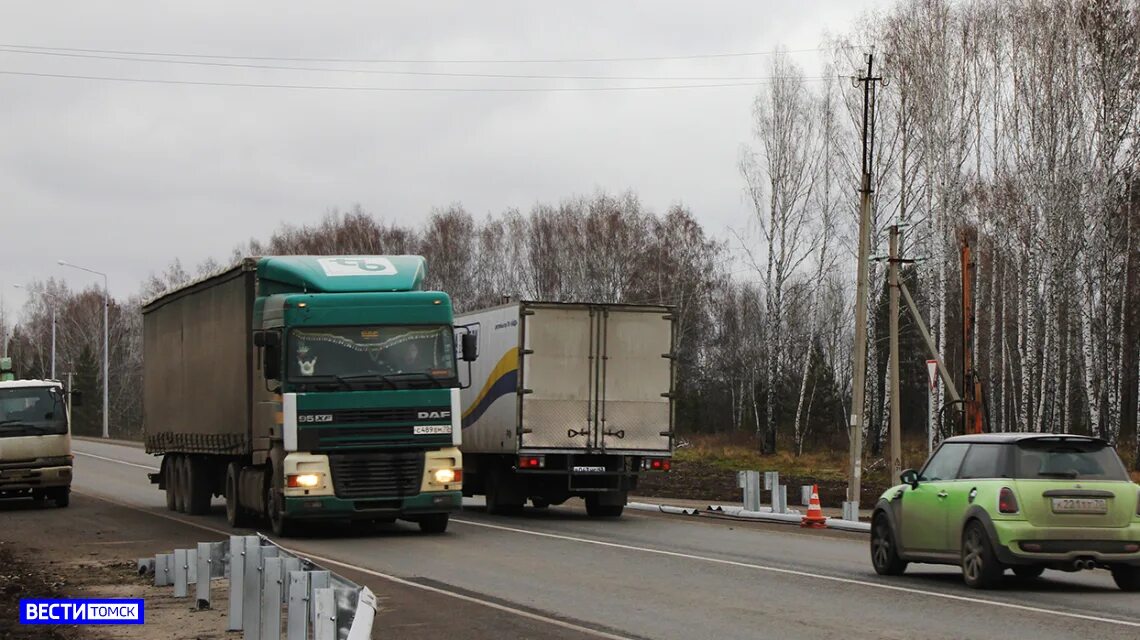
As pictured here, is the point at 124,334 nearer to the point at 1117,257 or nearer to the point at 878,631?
the point at 1117,257

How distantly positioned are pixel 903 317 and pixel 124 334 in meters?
83.8

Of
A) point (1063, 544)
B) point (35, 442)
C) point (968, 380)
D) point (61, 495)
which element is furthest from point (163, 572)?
point (968, 380)

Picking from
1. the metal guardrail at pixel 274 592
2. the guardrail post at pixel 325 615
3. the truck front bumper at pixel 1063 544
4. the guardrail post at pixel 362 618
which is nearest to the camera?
the guardrail post at pixel 325 615

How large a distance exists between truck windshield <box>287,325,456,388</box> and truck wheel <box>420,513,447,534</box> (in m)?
1.98

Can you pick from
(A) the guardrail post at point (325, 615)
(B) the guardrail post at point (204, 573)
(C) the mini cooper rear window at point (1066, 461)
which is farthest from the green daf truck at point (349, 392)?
(A) the guardrail post at point (325, 615)

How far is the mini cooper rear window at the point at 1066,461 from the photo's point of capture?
48.3ft

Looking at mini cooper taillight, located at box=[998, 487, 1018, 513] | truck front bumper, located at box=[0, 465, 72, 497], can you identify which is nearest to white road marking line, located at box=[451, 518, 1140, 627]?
mini cooper taillight, located at box=[998, 487, 1018, 513]

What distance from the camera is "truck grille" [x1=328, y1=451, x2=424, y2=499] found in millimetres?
20781

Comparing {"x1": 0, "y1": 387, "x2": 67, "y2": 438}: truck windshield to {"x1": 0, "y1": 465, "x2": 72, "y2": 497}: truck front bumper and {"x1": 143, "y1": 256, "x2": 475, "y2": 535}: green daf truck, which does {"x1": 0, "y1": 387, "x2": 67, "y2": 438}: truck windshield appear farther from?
{"x1": 143, "y1": 256, "x2": 475, "y2": 535}: green daf truck

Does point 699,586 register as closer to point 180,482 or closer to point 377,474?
point 377,474

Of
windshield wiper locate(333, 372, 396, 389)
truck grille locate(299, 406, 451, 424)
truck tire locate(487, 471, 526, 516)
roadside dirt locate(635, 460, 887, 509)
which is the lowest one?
roadside dirt locate(635, 460, 887, 509)

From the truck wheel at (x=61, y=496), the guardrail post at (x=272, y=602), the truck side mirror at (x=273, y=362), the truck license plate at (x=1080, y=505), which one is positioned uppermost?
the truck side mirror at (x=273, y=362)

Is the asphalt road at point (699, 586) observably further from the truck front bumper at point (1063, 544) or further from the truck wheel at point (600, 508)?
the truck wheel at point (600, 508)

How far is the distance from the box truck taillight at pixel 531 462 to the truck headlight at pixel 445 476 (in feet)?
13.9
